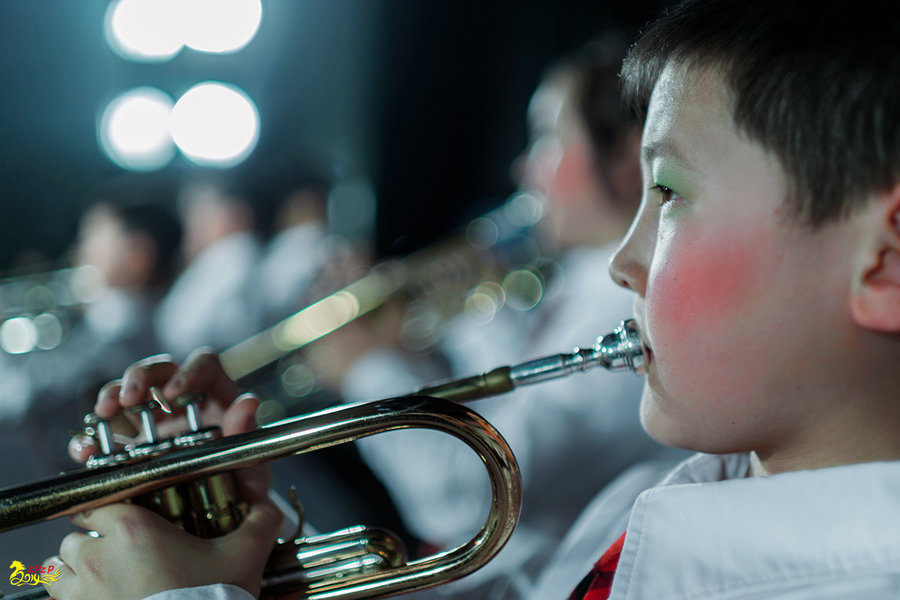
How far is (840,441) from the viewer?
0.45m

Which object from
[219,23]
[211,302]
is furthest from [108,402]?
[219,23]

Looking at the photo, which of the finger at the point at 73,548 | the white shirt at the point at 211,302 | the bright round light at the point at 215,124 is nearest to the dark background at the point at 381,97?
the bright round light at the point at 215,124

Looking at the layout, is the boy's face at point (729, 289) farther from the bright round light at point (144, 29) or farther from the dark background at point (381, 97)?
the bright round light at point (144, 29)

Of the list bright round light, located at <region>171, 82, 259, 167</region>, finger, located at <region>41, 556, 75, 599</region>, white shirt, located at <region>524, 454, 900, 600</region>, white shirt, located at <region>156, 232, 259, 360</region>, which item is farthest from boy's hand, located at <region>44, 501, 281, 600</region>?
bright round light, located at <region>171, 82, 259, 167</region>

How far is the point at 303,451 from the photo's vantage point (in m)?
0.53

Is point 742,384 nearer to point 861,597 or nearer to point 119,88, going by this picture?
point 861,597

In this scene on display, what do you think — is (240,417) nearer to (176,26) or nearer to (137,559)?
(137,559)

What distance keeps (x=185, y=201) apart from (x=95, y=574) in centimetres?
277

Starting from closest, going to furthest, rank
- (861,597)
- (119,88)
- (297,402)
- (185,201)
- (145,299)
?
(861,597) < (297,402) < (145,299) < (119,88) < (185,201)

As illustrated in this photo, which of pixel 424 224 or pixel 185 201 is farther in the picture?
pixel 185 201

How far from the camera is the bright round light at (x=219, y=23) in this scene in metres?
2.57

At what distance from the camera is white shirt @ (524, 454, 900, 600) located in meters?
0.41

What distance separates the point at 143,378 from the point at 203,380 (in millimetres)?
62

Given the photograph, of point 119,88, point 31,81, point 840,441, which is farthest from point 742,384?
point 119,88
